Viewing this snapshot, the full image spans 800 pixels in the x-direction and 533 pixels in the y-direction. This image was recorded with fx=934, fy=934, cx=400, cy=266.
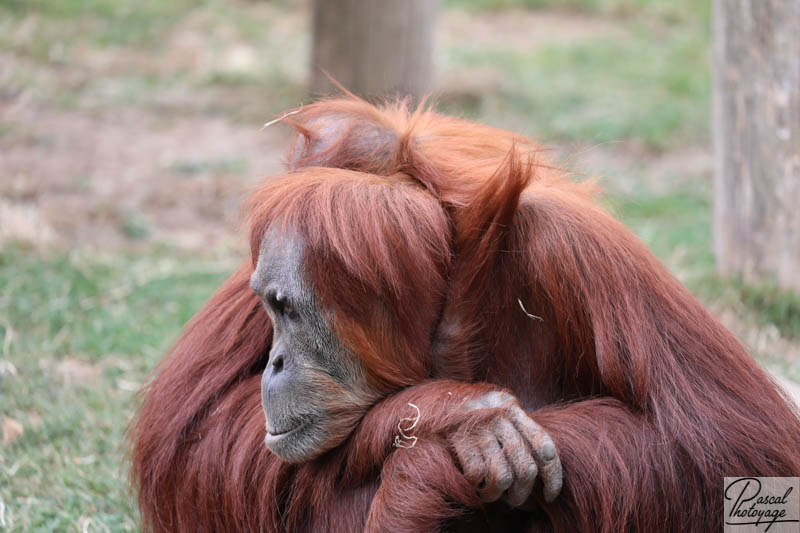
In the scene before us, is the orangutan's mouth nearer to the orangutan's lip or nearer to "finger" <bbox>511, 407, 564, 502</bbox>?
the orangutan's lip

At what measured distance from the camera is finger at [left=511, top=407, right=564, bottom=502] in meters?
2.17

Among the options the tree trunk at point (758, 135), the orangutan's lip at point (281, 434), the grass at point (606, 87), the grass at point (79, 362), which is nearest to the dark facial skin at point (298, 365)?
the orangutan's lip at point (281, 434)

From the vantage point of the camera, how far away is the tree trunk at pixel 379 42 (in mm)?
7078

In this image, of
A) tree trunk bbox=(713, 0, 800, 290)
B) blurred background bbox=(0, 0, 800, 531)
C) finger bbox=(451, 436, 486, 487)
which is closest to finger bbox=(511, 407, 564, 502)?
finger bbox=(451, 436, 486, 487)

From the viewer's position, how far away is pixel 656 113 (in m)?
8.55

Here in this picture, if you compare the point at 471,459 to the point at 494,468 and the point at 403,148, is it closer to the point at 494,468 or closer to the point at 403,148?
the point at 494,468

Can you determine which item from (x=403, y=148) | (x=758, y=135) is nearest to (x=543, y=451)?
(x=403, y=148)

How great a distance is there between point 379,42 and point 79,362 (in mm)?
3770

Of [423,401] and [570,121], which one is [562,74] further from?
[423,401]

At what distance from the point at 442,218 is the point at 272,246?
1.45 feet

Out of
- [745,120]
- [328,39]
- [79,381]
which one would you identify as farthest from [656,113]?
[79,381]

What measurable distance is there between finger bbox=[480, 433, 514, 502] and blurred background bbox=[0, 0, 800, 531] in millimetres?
1053
